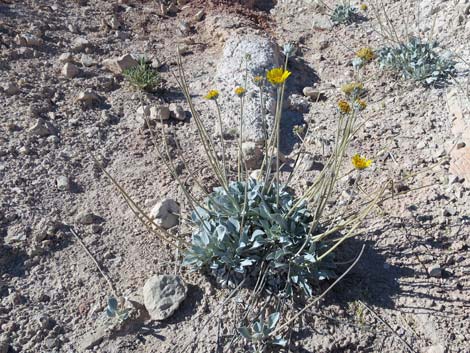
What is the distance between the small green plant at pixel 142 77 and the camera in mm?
4094

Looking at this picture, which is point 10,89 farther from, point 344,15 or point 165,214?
point 344,15

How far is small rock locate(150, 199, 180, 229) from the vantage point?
3.10 meters

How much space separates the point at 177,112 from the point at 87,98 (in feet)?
2.26

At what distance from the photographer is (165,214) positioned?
3.12m

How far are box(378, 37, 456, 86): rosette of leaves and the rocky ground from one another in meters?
0.09

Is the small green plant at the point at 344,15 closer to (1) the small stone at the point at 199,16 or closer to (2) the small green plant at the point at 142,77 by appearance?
(1) the small stone at the point at 199,16

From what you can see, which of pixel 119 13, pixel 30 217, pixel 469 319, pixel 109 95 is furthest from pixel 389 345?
pixel 119 13

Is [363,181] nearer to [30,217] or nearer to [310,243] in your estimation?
[310,243]

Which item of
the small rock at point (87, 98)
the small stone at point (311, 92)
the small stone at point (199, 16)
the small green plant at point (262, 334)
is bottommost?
the small green plant at point (262, 334)

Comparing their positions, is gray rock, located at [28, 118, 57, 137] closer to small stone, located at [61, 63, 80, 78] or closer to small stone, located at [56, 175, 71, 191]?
small stone, located at [56, 175, 71, 191]

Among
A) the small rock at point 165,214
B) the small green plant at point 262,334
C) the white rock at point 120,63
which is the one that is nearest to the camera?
the small green plant at point 262,334

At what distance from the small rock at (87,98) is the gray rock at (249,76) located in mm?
→ 934

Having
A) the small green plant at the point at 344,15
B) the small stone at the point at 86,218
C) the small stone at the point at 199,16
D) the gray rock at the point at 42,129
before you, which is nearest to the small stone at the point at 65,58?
the gray rock at the point at 42,129

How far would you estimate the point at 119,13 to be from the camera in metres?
5.09
